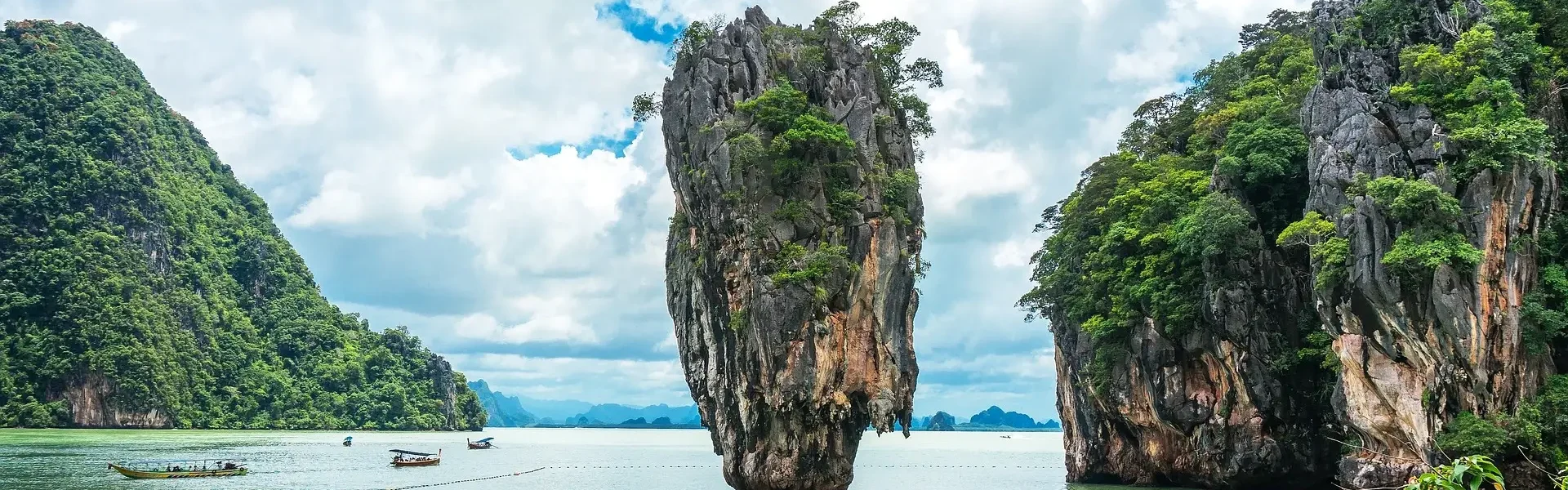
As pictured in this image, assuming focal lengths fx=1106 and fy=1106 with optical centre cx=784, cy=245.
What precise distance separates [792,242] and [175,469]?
28.5 meters

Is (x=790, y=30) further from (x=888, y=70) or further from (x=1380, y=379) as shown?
(x=1380, y=379)

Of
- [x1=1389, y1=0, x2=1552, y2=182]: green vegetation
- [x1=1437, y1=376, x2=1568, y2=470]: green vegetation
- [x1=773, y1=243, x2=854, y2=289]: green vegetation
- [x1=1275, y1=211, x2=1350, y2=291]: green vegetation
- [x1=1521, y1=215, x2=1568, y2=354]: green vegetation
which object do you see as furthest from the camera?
[x1=773, y1=243, x2=854, y2=289]: green vegetation

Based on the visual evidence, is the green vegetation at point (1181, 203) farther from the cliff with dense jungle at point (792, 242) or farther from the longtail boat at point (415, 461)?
the longtail boat at point (415, 461)

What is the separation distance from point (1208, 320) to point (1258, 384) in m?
2.16

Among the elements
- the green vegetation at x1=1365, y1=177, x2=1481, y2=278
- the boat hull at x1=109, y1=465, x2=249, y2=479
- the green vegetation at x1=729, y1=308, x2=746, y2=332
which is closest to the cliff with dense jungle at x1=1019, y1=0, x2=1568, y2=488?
the green vegetation at x1=1365, y1=177, x2=1481, y2=278

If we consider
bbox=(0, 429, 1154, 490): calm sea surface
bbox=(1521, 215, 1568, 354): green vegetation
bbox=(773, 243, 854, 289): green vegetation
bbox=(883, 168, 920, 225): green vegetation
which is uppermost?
bbox=(883, 168, 920, 225): green vegetation

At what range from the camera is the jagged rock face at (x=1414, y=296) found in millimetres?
23484

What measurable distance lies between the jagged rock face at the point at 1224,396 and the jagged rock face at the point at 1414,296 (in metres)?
3.92

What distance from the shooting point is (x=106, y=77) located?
124062mm

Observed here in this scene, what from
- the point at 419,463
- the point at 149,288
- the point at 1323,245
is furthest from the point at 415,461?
the point at 149,288

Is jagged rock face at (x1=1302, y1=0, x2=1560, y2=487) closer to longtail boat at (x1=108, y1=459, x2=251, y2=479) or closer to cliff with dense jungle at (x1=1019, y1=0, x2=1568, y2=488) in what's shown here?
cliff with dense jungle at (x1=1019, y1=0, x2=1568, y2=488)

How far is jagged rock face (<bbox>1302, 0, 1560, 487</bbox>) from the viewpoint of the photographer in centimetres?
2348

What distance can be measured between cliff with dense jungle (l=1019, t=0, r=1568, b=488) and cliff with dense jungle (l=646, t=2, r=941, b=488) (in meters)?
7.20

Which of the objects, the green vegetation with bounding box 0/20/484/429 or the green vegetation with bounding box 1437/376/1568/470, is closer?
the green vegetation with bounding box 1437/376/1568/470
